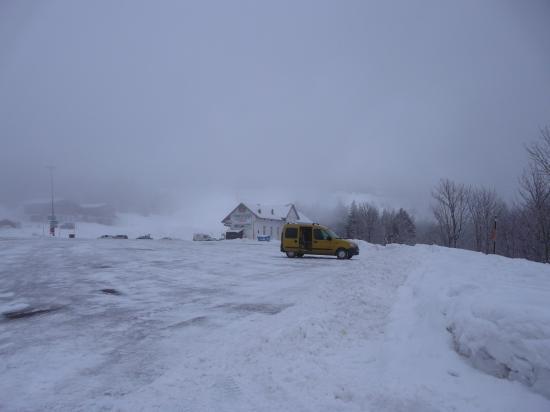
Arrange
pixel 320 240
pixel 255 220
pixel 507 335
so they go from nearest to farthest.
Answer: pixel 507 335 < pixel 320 240 < pixel 255 220

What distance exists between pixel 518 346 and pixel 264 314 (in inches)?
216

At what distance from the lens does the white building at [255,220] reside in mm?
76812

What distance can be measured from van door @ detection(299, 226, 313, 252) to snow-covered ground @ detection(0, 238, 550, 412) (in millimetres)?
14819

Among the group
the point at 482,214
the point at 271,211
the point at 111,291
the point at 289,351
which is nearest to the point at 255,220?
the point at 271,211

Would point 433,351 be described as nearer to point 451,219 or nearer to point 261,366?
point 261,366

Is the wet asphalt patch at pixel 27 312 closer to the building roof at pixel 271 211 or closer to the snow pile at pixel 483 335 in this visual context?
the snow pile at pixel 483 335

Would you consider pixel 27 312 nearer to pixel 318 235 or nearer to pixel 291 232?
pixel 291 232

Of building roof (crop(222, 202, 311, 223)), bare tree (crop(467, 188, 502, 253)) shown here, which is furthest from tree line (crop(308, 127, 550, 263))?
building roof (crop(222, 202, 311, 223))

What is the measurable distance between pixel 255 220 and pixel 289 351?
7065 cm

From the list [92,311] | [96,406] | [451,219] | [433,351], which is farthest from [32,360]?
[451,219]

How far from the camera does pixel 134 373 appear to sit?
5.45m

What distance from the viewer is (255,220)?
76562 millimetres

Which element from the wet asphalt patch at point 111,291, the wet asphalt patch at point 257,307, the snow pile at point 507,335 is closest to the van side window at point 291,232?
the wet asphalt patch at point 111,291

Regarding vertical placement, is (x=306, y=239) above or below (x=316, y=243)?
above
